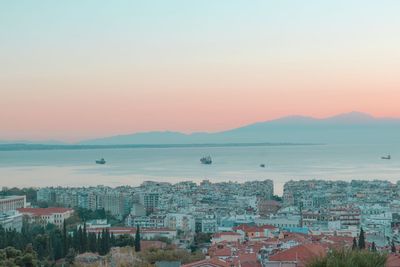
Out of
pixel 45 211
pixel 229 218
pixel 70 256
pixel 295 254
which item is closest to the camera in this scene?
pixel 295 254

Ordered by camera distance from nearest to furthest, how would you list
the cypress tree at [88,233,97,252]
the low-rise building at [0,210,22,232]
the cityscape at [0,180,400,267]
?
the cityscape at [0,180,400,267] → the cypress tree at [88,233,97,252] → the low-rise building at [0,210,22,232]

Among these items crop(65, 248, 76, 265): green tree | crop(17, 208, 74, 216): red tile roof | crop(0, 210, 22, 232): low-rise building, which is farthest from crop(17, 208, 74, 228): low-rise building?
crop(65, 248, 76, 265): green tree

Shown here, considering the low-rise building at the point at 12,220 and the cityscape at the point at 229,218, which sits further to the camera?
the low-rise building at the point at 12,220

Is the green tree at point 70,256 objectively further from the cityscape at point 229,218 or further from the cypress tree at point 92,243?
the cypress tree at point 92,243

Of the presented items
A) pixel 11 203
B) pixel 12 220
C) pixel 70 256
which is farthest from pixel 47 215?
pixel 70 256

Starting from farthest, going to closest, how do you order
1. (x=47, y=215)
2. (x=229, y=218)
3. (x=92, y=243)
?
(x=47, y=215)
(x=229, y=218)
(x=92, y=243)

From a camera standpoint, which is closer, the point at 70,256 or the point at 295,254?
the point at 295,254

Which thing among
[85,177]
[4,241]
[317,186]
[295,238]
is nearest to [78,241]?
[4,241]

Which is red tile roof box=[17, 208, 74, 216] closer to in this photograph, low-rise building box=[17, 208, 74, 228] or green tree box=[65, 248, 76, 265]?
low-rise building box=[17, 208, 74, 228]

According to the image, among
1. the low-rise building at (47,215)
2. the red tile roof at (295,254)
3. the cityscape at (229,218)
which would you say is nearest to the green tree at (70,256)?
the cityscape at (229,218)

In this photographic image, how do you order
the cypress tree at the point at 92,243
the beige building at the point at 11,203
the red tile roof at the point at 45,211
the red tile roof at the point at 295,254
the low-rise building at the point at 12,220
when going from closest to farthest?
the red tile roof at the point at 295,254, the cypress tree at the point at 92,243, the low-rise building at the point at 12,220, the red tile roof at the point at 45,211, the beige building at the point at 11,203

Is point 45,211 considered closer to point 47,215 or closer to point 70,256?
point 47,215
